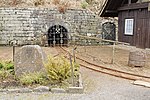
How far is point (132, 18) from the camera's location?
48.1ft

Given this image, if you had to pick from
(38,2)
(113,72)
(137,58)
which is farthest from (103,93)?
(38,2)

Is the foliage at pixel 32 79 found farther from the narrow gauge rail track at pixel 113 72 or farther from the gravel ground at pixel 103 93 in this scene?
the narrow gauge rail track at pixel 113 72

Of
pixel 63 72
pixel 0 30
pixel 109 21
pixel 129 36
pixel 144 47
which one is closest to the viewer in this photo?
pixel 63 72

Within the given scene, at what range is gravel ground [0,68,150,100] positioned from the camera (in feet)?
18.2

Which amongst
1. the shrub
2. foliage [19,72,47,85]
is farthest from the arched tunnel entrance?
foliage [19,72,47,85]

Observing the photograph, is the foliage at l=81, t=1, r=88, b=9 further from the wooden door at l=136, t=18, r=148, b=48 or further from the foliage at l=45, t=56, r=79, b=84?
the foliage at l=45, t=56, r=79, b=84

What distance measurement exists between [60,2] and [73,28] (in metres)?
3.01

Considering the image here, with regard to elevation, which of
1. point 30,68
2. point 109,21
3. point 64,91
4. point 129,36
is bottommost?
point 64,91

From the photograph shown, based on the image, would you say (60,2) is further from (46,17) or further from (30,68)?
(30,68)

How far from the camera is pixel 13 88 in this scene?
6.04 m

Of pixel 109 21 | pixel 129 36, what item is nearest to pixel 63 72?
pixel 129 36

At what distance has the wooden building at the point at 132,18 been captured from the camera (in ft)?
42.9

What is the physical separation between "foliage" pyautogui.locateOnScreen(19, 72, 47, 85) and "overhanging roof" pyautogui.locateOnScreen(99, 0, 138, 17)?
10150 mm

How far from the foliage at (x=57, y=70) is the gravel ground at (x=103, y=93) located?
2.24ft
